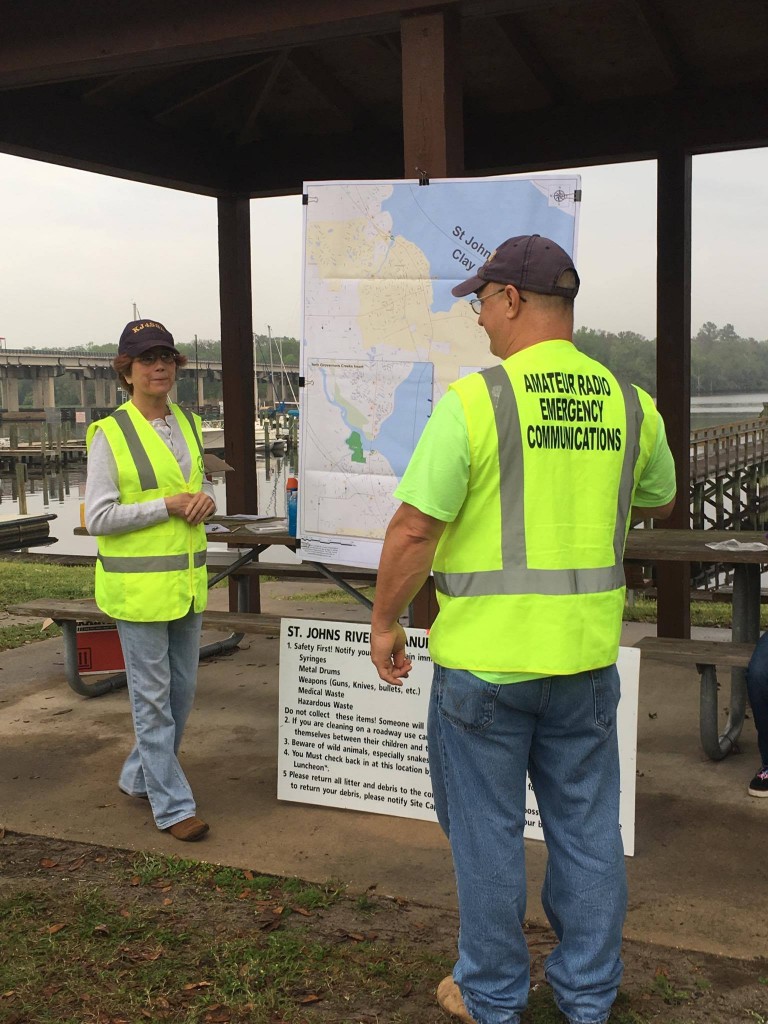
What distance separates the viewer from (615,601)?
2.44 metres

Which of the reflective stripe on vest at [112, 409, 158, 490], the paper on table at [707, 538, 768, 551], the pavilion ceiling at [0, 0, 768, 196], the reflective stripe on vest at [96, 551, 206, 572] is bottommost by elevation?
the paper on table at [707, 538, 768, 551]

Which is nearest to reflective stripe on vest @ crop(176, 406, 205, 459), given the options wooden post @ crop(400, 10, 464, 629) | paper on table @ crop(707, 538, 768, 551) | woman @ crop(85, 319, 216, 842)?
woman @ crop(85, 319, 216, 842)

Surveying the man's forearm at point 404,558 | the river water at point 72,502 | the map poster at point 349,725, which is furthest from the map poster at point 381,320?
the river water at point 72,502

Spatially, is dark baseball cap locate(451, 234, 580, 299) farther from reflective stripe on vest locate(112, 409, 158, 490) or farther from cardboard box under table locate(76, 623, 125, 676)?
cardboard box under table locate(76, 623, 125, 676)

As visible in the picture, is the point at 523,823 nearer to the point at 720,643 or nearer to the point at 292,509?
the point at 720,643

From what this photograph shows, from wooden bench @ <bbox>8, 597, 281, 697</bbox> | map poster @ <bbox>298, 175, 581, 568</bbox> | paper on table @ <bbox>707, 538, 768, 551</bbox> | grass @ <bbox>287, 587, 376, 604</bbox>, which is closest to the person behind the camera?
map poster @ <bbox>298, 175, 581, 568</bbox>

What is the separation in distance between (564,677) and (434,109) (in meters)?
2.29

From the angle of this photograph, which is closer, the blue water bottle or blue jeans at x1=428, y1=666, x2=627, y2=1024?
blue jeans at x1=428, y1=666, x2=627, y2=1024

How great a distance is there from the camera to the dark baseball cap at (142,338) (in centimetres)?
372

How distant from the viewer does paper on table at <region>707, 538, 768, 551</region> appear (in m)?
4.38

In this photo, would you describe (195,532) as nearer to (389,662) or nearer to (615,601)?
(389,662)

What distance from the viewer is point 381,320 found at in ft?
12.7

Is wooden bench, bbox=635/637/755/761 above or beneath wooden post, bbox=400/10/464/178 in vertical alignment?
beneath

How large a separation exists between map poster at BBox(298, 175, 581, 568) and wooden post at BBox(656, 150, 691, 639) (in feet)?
8.66
